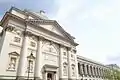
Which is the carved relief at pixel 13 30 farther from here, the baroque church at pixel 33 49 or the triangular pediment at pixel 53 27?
the triangular pediment at pixel 53 27

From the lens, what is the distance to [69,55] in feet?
82.4

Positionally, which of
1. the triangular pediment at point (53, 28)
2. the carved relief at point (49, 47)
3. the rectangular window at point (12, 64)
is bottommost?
the rectangular window at point (12, 64)

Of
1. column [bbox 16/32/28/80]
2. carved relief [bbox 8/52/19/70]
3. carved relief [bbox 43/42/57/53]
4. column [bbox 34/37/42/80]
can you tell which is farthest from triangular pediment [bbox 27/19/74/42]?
carved relief [bbox 8/52/19/70]

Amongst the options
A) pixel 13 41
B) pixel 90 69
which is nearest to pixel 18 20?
pixel 13 41

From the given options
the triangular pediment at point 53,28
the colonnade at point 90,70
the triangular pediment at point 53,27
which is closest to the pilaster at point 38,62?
the triangular pediment at point 53,27

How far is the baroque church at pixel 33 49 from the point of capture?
16.0 metres

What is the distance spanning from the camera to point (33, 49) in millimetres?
19172

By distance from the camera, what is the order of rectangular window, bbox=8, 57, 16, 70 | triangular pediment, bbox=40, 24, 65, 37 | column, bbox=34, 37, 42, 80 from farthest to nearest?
triangular pediment, bbox=40, 24, 65, 37, column, bbox=34, 37, 42, 80, rectangular window, bbox=8, 57, 16, 70

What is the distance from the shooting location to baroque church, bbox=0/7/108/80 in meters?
16.0

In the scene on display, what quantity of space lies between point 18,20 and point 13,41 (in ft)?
12.0

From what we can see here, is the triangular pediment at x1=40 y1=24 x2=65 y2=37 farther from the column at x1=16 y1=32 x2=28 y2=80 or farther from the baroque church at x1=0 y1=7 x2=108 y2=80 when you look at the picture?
the column at x1=16 y1=32 x2=28 y2=80

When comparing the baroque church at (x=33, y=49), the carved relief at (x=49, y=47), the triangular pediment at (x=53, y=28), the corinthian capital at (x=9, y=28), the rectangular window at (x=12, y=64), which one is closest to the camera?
the rectangular window at (x=12, y=64)

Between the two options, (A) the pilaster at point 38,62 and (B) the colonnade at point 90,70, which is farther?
(B) the colonnade at point 90,70

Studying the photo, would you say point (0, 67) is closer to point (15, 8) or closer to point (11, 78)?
point (11, 78)
